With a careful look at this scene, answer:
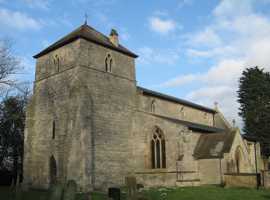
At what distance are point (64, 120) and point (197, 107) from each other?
767 inches

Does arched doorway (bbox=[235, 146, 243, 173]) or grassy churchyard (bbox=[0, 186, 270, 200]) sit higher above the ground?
arched doorway (bbox=[235, 146, 243, 173])

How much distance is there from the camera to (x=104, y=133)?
91.0 feet

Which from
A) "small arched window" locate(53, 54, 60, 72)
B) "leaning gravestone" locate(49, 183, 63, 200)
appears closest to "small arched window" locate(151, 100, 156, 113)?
"small arched window" locate(53, 54, 60, 72)

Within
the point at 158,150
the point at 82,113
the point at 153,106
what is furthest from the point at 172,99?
the point at 82,113

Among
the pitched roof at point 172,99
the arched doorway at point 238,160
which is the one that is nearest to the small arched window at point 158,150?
the pitched roof at point 172,99

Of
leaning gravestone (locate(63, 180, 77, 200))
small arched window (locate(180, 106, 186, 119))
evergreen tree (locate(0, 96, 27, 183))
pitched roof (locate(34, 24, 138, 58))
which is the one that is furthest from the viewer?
evergreen tree (locate(0, 96, 27, 183))

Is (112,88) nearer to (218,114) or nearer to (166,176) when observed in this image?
(166,176)

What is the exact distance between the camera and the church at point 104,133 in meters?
26.4

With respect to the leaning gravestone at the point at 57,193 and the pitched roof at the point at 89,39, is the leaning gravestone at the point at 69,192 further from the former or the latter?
the pitched roof at the point at 89,39

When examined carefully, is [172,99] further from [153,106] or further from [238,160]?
[238,160]

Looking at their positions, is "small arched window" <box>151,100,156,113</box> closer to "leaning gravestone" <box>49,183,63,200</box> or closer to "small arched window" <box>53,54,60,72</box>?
"small arched window" <box>53,54,60,72</box>

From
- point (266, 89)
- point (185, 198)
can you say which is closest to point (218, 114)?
point (266, 89)

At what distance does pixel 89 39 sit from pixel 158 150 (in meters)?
11.9

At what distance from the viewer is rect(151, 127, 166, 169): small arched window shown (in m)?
30.3
